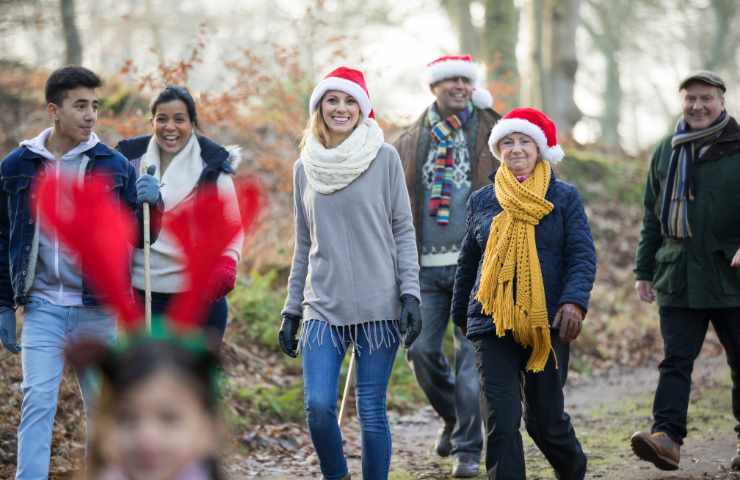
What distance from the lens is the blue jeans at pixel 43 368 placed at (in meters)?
5.26

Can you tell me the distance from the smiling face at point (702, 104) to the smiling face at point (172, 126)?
320 centimetres

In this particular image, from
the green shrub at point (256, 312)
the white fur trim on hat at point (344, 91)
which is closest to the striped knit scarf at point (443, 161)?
the white fur trim on hat at point (344, 91)

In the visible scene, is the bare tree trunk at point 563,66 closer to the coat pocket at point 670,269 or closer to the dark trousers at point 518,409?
the coat pocket at point 670,269

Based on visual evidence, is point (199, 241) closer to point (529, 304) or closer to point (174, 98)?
point (529, 304)

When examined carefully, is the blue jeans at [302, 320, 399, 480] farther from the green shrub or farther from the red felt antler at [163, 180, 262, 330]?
the green shrub

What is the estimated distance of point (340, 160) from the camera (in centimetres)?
562

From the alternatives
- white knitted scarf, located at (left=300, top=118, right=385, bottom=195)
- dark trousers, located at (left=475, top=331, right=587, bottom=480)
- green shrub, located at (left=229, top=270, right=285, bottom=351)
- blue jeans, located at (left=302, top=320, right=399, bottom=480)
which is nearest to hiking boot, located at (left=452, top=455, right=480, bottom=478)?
dark trousers, located at (left=475, top=331, right=587, bottom=480)

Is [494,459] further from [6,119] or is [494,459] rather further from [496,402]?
[6,119]

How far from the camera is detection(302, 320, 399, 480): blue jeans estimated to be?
5.35 m

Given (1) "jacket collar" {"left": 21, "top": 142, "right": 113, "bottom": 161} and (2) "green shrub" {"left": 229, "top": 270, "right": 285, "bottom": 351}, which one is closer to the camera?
(1) "jacket collar" {"left": 21, "top": 142, "right": 113, "bottom": 161}

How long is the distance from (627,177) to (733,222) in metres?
14.0

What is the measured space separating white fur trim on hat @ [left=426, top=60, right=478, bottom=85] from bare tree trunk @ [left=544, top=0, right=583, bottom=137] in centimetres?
1474

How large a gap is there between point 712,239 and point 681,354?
77cm

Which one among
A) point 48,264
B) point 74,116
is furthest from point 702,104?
point 48,264
